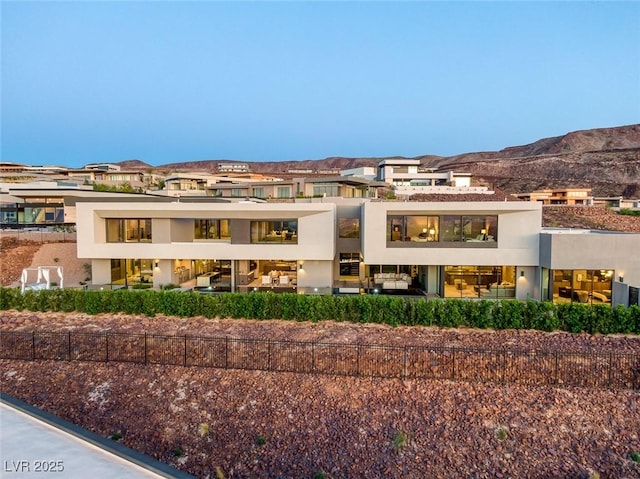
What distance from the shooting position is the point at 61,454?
4715 millimetres

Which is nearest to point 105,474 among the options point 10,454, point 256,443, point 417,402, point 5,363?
point 10,454

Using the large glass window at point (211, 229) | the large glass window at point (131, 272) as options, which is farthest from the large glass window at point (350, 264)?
the large glass window at point (131, 272)

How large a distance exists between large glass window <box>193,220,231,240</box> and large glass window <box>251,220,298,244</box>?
2.42 metres

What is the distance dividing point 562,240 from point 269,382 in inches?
581

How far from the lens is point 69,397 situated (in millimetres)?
11586

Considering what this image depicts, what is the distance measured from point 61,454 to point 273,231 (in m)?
16.9

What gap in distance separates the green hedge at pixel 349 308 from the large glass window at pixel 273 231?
4707 mm

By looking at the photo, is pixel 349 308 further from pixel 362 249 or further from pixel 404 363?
pixel 362 249

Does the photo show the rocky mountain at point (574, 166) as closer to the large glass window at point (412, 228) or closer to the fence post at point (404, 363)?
the large glass window at point (412, 228)

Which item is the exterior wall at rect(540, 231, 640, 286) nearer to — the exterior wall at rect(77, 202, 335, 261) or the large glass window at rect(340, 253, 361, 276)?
the large glass window at rect(340, 253, 361, 276)

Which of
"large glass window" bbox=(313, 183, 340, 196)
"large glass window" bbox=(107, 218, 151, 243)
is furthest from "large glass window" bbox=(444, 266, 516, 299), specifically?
"large glass window" bbox=(107, 218, 151, 243)

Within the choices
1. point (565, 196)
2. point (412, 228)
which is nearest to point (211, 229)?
point (412, 228)

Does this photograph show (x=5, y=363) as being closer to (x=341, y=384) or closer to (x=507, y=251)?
(x=341, y=384)

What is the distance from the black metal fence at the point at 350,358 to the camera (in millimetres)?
12172
